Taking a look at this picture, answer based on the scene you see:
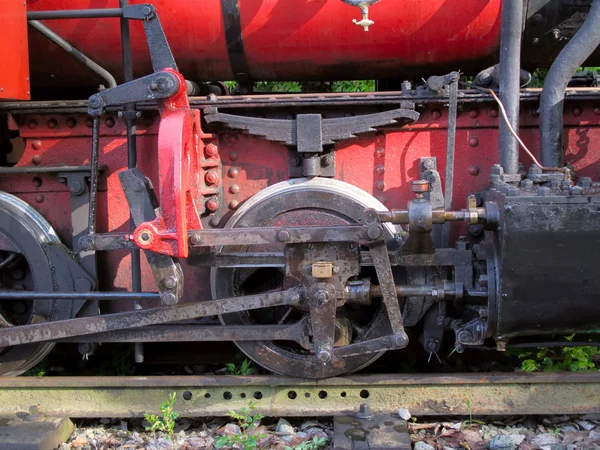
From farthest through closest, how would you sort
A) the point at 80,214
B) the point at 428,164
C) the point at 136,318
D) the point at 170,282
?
the point at 80,214
the point at 428,164
the point at 136,318
the point at 170,282

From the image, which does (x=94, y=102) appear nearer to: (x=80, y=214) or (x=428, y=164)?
(x=80, y=214)

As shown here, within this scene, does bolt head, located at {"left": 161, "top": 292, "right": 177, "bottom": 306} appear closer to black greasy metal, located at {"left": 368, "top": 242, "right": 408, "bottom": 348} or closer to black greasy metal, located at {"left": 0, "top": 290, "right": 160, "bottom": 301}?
black greasy metal, located at {"left": 0, "top": 290, "right": 160, "bottom": 301}

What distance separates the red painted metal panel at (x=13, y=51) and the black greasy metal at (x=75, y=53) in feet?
0.37

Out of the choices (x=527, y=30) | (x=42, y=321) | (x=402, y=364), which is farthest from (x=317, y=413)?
(x=527, y=30)

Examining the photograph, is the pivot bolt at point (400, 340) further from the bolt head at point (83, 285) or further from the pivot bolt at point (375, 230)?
the bolt head at point (83, 285)

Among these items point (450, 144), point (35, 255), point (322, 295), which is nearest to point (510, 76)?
point (450, 144)

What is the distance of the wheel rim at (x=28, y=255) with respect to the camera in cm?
294

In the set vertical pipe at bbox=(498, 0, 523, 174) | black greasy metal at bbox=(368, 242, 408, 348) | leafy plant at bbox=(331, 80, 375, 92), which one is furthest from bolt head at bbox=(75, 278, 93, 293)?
leafy plant at bbox=(331, 80, 375, 92)

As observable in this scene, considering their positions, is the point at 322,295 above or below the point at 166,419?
above

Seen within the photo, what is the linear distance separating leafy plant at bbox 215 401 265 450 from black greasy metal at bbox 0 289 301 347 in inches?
19.3

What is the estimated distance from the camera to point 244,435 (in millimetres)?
2750

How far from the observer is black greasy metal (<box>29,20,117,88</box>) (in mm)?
2842

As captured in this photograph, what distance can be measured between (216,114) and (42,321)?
4.19 feet

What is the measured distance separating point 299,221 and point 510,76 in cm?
107
